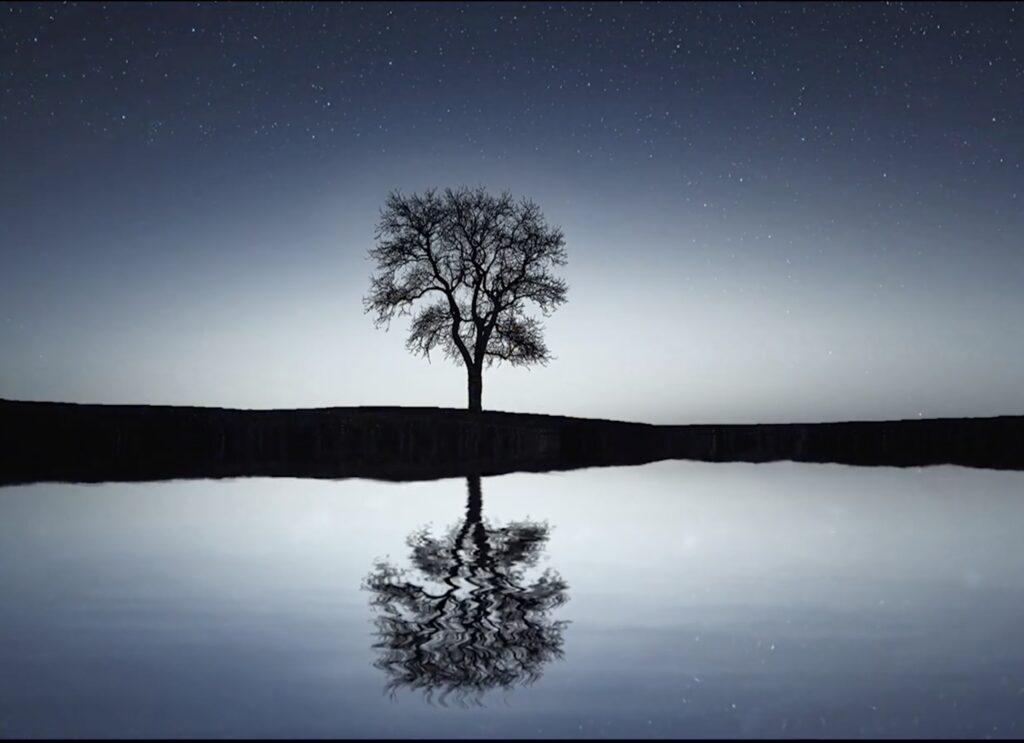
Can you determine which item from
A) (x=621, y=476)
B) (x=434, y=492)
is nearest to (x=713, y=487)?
(x=621, y=476)

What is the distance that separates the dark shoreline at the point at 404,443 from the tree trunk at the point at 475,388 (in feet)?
2.42

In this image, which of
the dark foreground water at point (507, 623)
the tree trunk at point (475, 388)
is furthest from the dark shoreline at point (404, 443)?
the dark foreground water at point (507, 623)

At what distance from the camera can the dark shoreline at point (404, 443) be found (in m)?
33.5

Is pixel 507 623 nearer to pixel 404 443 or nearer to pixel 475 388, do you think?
pixel 404 443

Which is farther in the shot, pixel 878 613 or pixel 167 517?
pixel 167 517

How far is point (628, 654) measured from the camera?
8.64 meters

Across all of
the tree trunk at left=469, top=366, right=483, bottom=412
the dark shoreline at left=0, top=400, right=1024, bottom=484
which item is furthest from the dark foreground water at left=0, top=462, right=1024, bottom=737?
the tree trunk at left=469, top=366, right=483, bottom=412

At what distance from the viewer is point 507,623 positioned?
31.7ft

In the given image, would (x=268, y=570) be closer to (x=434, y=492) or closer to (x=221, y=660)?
(x=221, y=660)

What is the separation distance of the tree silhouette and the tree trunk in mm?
33539

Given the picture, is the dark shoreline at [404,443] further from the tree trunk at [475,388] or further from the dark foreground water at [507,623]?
the dark foreground water at [507,623]

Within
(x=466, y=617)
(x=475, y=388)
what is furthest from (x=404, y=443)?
(x=466, y=617)

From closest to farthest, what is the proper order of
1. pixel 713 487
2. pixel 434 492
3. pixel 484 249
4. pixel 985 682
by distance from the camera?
1. pixel 985 682
2. pixel 434 492
3. pixel 713 487
4. pixel 484 249

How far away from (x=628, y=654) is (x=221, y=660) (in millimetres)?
3409
